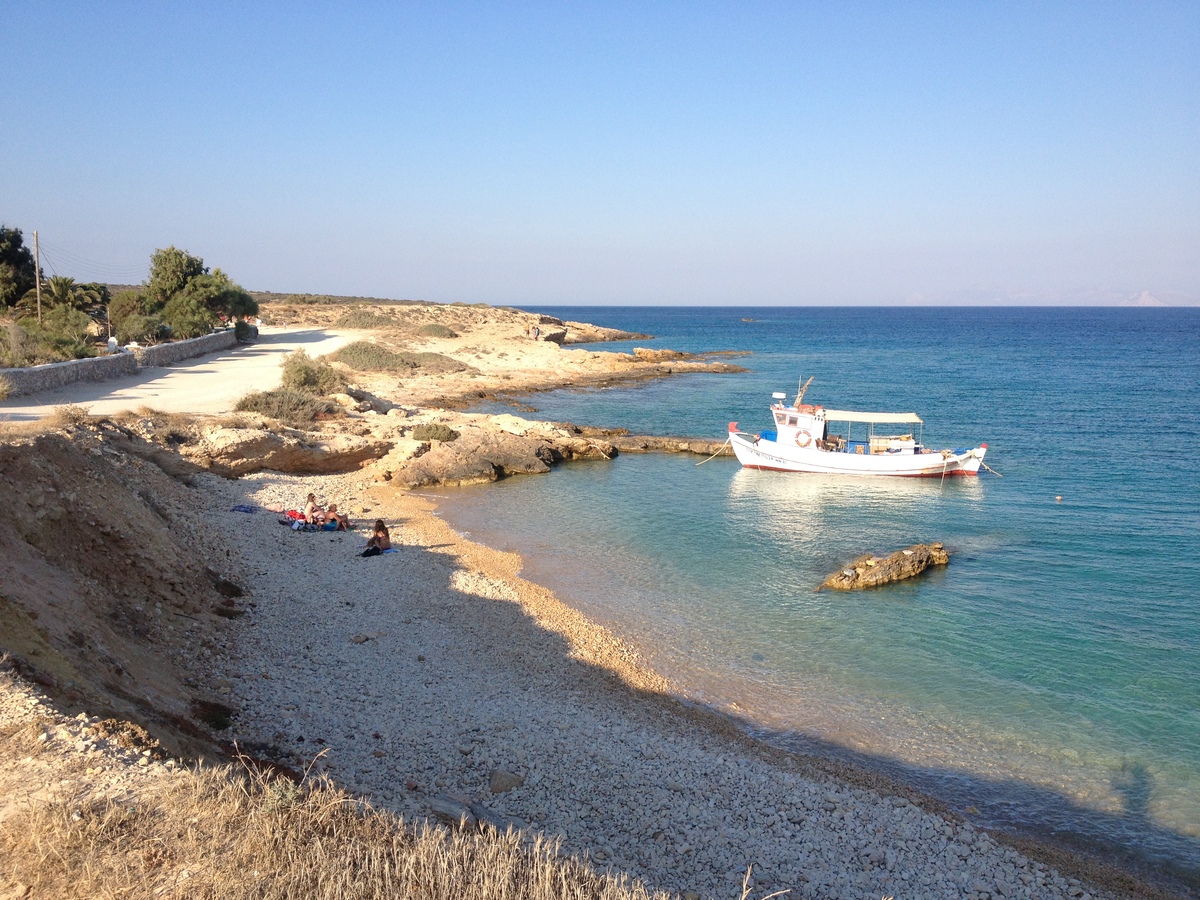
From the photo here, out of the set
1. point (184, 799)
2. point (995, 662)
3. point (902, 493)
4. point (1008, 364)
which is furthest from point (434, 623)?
point (1008, 364)

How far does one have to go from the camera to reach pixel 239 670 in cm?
996

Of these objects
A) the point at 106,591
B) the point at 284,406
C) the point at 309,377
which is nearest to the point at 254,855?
the point at 106,591

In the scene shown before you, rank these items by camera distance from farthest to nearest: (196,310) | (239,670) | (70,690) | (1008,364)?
(1008,364) → (196,310) → (239,670) → (70,690)

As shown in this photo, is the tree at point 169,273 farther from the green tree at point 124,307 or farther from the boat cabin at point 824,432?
the boat cabin at point 824,432

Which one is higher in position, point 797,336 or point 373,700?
point 797,336

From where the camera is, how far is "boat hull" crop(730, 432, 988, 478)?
2825cm

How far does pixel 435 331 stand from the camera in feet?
216

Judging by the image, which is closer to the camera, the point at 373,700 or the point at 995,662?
the point at 373,700

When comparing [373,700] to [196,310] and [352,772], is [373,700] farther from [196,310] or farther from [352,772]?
[196,310]

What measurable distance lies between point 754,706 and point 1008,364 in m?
66.8

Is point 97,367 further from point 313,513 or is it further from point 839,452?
point 839,452

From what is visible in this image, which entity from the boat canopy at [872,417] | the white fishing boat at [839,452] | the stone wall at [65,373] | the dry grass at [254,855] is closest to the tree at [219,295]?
the stone wall at [65,373]

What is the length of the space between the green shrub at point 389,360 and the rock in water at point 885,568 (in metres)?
35.7

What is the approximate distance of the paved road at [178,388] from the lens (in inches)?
874
